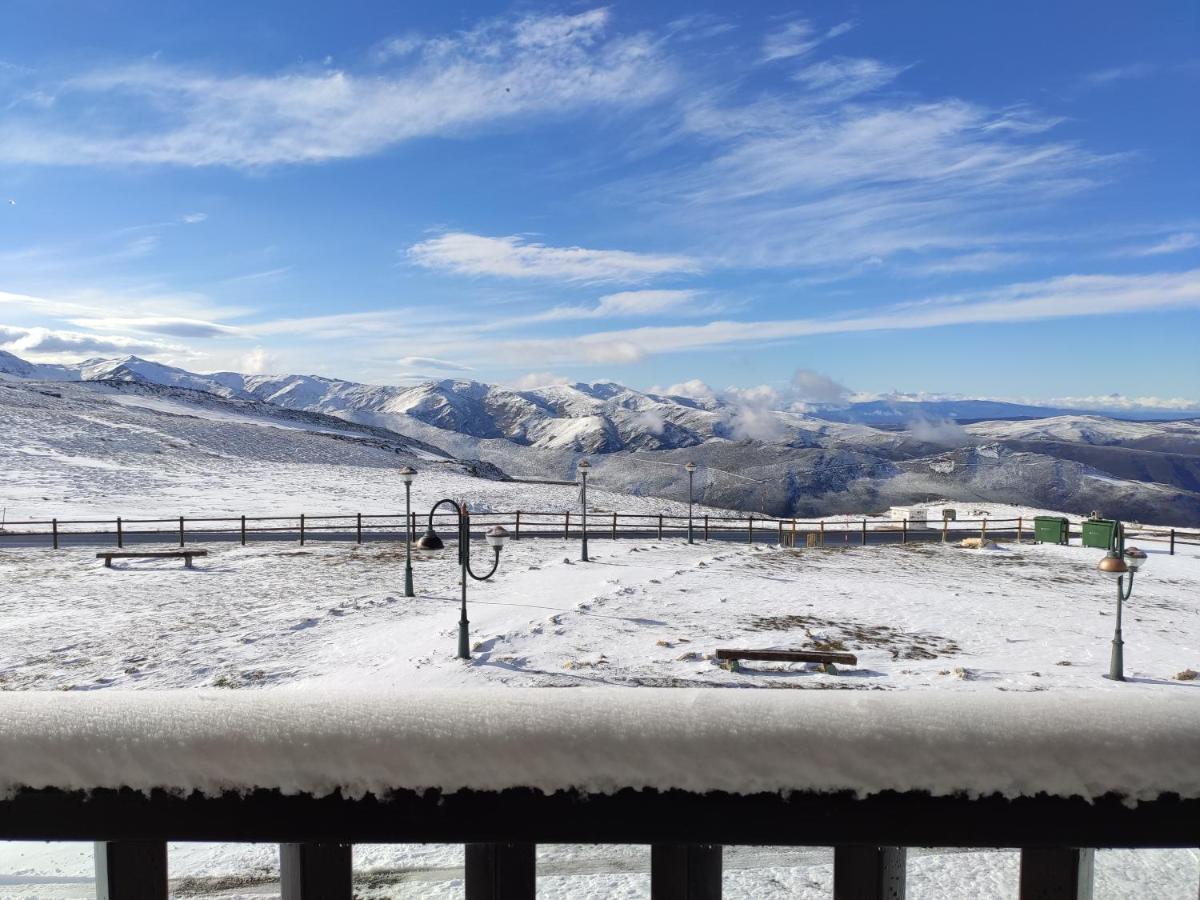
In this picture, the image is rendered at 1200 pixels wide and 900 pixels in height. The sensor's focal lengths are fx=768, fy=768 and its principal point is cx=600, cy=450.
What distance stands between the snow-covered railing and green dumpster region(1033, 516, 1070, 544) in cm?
4401

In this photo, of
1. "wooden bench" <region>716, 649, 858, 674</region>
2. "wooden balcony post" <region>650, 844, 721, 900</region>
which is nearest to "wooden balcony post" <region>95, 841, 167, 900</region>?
"wooden balcony post" <region>650, 844, 721, 900</region>

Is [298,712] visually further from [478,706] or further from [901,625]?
[901,625]

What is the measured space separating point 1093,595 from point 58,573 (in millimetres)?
34536

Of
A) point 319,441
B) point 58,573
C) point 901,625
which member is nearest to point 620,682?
point 901,625

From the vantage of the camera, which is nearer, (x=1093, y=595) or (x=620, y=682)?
(x=620, y=682)

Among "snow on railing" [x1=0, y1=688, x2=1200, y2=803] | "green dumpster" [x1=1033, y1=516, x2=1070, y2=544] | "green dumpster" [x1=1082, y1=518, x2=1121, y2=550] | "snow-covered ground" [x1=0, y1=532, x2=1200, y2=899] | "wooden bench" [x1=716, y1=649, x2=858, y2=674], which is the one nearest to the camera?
"snow on railing" [x1=0, y1=688, x2=1200, y2=803]

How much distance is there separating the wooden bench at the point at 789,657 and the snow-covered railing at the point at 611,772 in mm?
14092

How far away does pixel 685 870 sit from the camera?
1.46 metres

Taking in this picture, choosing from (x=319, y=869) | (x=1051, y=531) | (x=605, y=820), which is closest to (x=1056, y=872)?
(x=605, y=820)

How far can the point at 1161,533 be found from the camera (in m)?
44.2

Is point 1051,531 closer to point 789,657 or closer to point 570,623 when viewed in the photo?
point 789,657

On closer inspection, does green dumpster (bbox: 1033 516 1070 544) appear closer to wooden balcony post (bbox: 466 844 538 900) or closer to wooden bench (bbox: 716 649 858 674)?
wooden bench (bbox: 716 649 858 674)

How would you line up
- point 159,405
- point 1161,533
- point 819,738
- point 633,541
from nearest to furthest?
point 819,738 < point 633,541 < point 1161,533 < point 159,405

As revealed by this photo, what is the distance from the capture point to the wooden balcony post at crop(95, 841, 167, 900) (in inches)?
56.5
